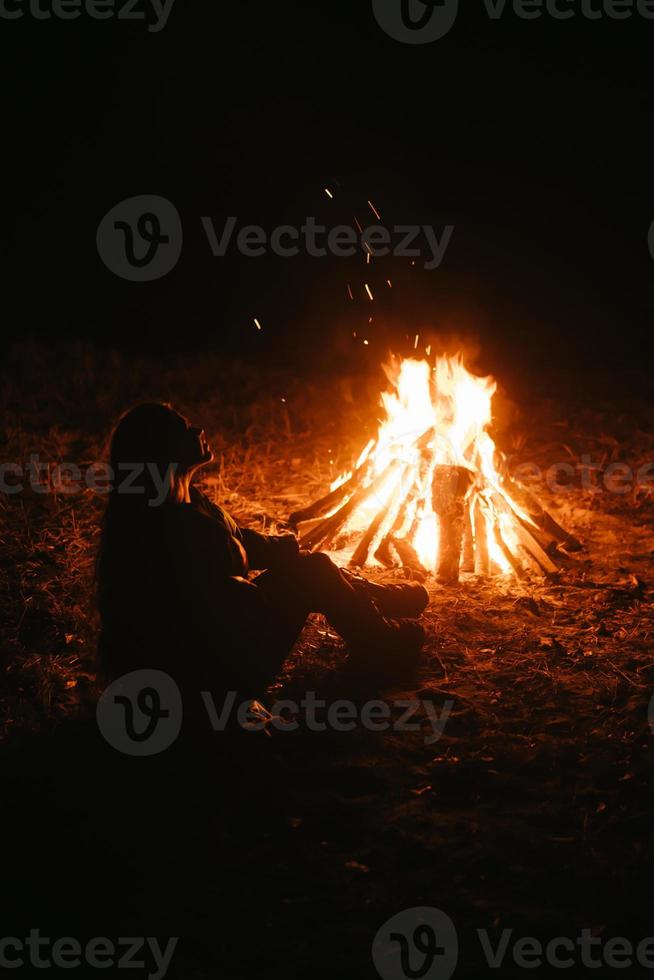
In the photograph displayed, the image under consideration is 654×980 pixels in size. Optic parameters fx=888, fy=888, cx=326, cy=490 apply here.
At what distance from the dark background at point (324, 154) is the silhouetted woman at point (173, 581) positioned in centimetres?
1023

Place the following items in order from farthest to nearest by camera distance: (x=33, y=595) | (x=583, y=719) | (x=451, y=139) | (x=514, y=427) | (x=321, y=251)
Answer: (x=451, y=139)
(x=321, y=251)
(x=514, y=427)
(x=33, y=595)
(x=583, y=719)

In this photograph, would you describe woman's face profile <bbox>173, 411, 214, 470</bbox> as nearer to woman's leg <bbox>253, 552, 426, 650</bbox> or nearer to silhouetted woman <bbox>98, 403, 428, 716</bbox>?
silhouetted woman <bbox>98, 403, 428, 716</bbox>

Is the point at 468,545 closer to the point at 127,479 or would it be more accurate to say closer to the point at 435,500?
the point at 435,500

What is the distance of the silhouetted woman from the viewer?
3641mm

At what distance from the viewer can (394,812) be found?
11.7ft

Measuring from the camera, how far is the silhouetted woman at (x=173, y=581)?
3641 millimetres

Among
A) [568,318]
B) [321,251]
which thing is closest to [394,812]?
[568,318]

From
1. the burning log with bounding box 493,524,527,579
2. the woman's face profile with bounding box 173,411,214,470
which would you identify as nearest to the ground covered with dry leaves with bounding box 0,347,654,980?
the burning log with bounding box 493,524,527,579

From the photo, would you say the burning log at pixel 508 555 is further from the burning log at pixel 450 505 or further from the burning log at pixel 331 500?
the burning log at pixel 331 500

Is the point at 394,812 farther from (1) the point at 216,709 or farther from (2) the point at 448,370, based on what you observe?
(2) the point at 448,370

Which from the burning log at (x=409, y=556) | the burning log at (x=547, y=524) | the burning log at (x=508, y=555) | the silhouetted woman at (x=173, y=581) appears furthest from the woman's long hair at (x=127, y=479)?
the burning log at (x=547, y=524)

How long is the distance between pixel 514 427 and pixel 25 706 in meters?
5.67

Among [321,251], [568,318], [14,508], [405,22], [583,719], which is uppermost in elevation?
[405,22]

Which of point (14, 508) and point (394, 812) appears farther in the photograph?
point (14, 508)
